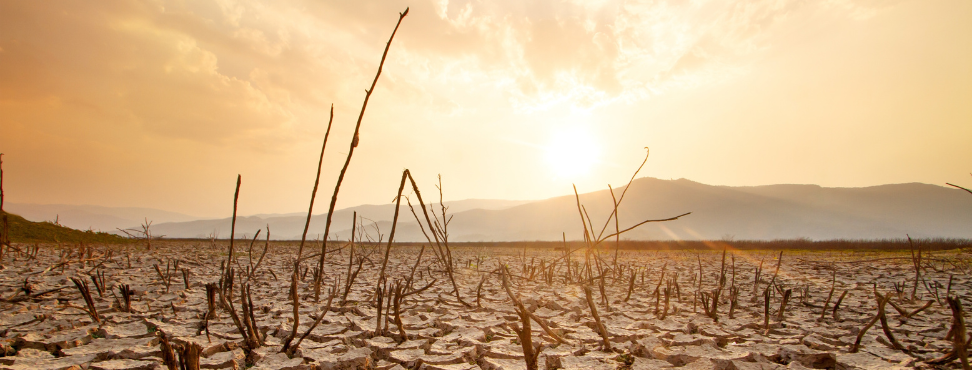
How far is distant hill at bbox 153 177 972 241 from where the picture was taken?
97.6 m

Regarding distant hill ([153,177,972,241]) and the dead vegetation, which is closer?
the dead vegetation

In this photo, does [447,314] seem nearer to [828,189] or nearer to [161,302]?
[161,302]

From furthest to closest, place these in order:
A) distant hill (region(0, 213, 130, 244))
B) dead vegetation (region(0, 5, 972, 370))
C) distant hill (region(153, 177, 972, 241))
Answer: distant hill (region(153, 177, 972, 241))
distant hill (region(0, 213, 130, 244))
dead vegetation (region(0, 5, 972, 370))

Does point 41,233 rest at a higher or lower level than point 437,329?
higher

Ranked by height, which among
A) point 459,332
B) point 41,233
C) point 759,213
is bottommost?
point 459,332

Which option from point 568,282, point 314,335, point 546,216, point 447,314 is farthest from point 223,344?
point 546,216

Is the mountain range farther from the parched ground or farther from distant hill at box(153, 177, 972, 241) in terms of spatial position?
the parched ground

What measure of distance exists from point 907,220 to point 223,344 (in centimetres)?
15263

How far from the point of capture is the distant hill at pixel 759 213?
97.6 metres

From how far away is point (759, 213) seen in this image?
102312mm

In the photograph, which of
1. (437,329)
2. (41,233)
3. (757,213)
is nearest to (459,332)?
(437,329)

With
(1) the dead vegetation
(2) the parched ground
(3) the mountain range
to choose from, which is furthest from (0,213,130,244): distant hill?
(3) the mountain range

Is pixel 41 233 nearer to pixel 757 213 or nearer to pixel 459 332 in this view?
pixel 459 332

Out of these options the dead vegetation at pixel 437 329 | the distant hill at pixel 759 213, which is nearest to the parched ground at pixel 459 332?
the dead vegetation at pixel 437 329
